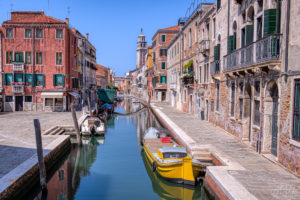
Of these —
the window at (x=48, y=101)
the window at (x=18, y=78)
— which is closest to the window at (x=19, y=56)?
the window at (x=18, y=78)

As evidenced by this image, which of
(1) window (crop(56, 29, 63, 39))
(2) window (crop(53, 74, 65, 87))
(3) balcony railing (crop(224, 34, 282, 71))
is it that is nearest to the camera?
(3) balcony railing (crop(224, 34, 282, 71))

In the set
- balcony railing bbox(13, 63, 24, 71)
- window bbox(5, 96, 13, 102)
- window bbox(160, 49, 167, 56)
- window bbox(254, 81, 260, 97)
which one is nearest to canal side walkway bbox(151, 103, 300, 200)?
window bbox(254, 81, 260, 97)

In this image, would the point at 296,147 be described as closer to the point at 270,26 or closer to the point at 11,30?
the point at 270,26

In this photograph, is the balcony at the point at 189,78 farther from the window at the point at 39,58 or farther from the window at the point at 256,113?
the window at the point at 39,58

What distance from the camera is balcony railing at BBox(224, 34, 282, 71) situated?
8555 millimetres

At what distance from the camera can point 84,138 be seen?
61.0ft

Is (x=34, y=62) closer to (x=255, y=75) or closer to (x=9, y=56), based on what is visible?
(x=9, y=56)

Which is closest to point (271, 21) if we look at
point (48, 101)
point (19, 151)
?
point (19, 151)

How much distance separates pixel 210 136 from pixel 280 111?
5.50 meters

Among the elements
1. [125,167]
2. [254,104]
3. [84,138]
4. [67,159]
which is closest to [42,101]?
[84,138]

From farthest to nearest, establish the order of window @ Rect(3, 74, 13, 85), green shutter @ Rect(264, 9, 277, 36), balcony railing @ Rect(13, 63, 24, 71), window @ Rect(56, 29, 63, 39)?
window @ Rect(56, 29, 63, 39) → window @ Rect(3, 74, 13, 85) → balcony railing @ Rect(13, 63, 24, 71) → green shutter @ Rect(264, 9, 277, 36)

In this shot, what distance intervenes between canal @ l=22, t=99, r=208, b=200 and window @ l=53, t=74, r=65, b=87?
12.2 meters

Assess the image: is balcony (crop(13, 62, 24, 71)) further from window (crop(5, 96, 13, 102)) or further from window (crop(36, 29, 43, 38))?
window (crop(36, 29, 43, 38))

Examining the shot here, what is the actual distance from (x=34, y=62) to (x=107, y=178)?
1997 centimetres
